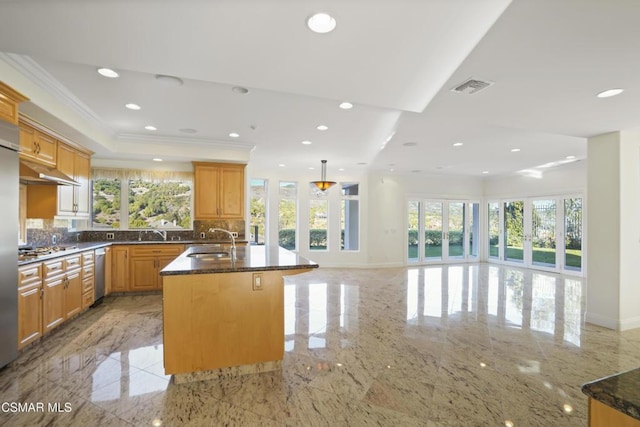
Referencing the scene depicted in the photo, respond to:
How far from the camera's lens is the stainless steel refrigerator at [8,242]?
2.53 metres

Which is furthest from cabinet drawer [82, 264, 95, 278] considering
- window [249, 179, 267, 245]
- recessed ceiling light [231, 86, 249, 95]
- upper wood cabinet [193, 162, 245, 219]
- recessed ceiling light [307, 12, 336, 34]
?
recessed ceiling light [307, 12, 336, 34]

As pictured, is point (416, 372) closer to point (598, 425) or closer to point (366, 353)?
point (366, 353)

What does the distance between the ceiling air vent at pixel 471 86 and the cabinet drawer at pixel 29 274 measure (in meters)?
4.34

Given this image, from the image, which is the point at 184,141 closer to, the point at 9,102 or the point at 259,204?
the point at 9,102

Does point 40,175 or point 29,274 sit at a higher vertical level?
point 40,175

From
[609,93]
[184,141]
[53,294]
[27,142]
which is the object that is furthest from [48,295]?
[609,93]

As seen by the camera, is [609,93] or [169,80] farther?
[169,80]

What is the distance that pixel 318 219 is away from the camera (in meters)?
8.52

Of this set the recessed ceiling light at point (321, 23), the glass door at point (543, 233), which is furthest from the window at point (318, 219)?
the recessed ceiling light at point (321, 23)

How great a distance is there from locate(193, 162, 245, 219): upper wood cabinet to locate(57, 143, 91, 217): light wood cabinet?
66.8 inches

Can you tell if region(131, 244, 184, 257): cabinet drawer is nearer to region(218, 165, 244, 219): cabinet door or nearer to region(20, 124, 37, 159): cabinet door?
region(218, 165, 244, 219): cabinet door

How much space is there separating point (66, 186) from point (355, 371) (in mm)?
4767

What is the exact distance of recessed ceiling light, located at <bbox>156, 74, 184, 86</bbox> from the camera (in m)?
2.91

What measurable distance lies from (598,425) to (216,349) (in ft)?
8.00
